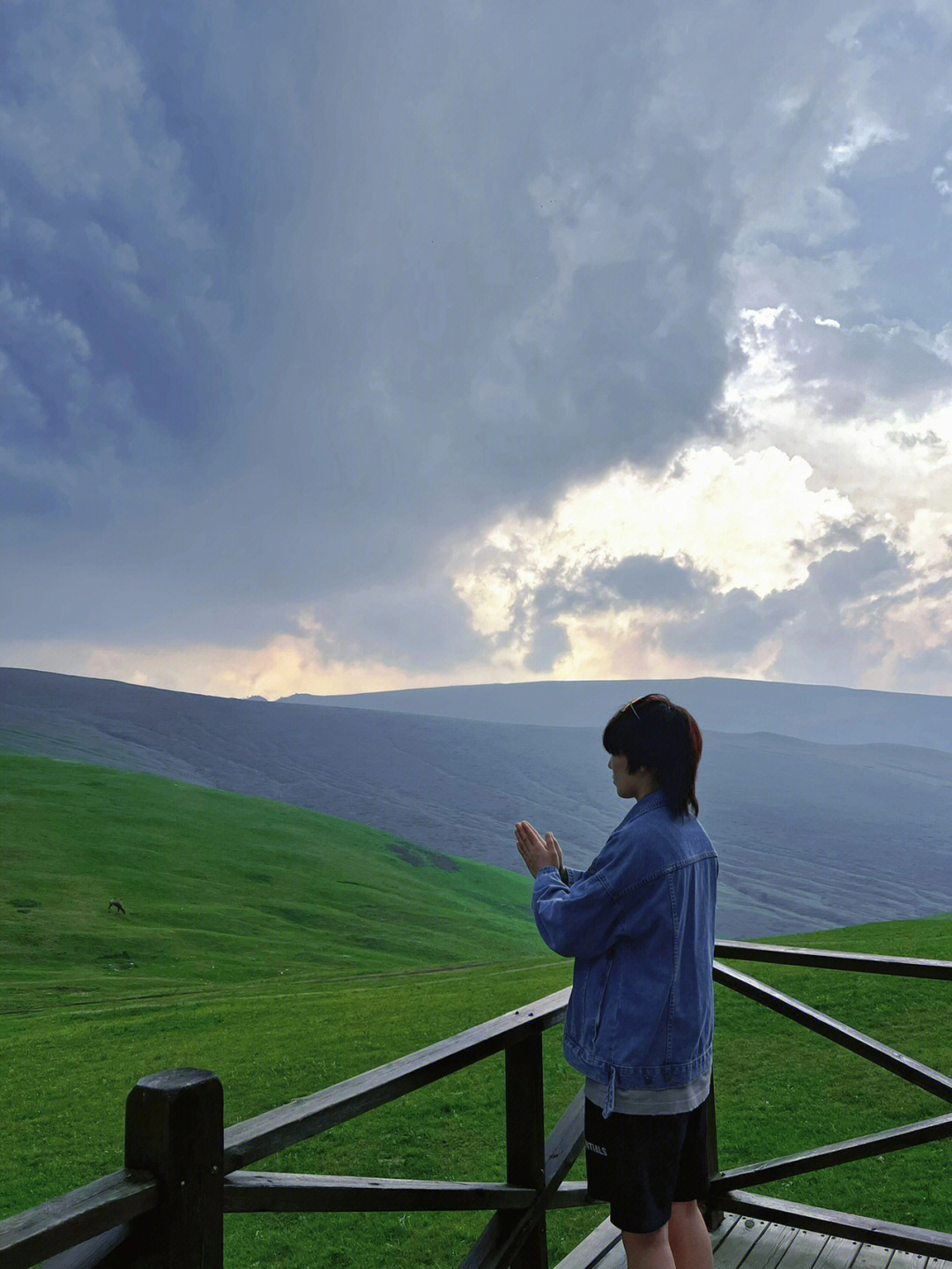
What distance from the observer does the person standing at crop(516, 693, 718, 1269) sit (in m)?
3.31

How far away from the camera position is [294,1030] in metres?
23.4

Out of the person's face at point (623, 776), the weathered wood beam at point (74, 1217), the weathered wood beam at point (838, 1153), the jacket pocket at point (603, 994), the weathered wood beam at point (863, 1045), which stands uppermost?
the person's face at point (623, 776)

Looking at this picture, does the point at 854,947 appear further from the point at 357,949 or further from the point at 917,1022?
the point at 357,949

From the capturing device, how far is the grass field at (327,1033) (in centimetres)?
1142

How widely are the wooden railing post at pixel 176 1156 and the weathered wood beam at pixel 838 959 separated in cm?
349

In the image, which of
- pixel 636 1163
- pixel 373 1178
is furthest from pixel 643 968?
pixel 373 1178

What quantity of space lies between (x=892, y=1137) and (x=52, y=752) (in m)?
176

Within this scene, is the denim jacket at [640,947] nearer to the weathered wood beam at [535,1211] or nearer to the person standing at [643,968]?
the person standing at [643,968]

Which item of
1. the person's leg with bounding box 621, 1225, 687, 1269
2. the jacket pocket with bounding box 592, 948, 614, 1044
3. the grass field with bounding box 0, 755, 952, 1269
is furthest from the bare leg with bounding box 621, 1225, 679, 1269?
the grass field with bounding box 0, 755, 952, 1269

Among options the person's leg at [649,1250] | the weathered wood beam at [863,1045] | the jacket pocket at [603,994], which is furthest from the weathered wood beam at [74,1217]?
the weathered wood beam at [863,1045]

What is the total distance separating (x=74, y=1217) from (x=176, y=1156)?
0.31 metres

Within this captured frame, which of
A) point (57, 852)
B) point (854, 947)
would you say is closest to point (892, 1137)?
point (854, 947)

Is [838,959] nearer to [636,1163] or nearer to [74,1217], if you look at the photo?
[636,1163]

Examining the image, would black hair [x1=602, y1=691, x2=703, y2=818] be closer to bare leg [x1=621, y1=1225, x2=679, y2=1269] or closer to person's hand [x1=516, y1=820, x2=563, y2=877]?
person's hand [x1=516, y1=820, x2=563, y2=877]
